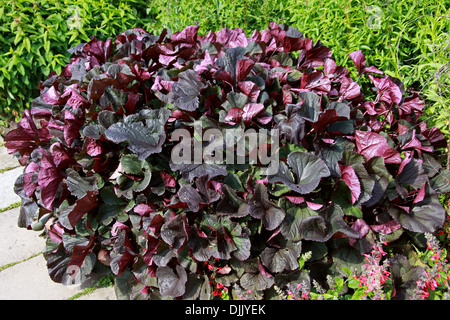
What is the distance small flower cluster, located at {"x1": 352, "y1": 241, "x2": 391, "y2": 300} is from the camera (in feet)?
5.79

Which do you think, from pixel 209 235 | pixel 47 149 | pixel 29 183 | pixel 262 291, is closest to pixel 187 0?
pixel 47 149

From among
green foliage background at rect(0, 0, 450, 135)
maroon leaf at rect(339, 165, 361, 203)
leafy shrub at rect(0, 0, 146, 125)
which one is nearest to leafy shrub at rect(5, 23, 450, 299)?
maroon leaf at rect(339, 165, 361, 203)

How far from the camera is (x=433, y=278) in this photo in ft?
6.14

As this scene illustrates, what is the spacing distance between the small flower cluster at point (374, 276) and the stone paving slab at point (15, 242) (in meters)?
2.40

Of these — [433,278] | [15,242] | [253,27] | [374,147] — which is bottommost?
[15,242]

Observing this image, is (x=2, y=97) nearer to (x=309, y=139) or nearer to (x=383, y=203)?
(x=309, y=139)

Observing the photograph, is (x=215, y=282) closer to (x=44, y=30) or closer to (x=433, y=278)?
(x=433, y=278)

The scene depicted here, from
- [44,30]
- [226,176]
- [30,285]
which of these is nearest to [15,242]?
[30,285]

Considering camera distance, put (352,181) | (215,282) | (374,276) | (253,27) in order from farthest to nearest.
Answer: (253,27), (215,282), (352,181), (374,276)

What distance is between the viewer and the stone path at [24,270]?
252 centimetres

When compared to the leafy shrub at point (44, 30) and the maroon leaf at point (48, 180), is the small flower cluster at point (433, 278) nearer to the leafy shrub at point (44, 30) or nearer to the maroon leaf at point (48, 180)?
the maroon leaf at point (48, 180)

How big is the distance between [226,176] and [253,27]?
1.91 m

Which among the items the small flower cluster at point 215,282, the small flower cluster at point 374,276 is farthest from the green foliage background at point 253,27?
the small flower cluster at point 215,282

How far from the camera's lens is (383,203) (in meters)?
2.14
